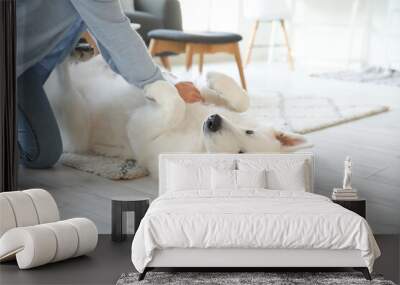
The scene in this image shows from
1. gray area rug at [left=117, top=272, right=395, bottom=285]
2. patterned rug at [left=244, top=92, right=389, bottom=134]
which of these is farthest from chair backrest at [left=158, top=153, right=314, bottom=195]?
gray area rug at [left=117, top=272, right=395, bottom=285]

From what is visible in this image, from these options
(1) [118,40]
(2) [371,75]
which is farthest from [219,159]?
(2) [371,75]

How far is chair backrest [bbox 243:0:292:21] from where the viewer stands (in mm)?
5086

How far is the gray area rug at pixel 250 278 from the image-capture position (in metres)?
4.04

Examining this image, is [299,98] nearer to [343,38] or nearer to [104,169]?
[343,38]

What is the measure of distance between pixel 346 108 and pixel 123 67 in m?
1.50

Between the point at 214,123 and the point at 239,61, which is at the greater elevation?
the point at 239,61

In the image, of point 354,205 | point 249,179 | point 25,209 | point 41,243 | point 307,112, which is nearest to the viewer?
point 41,243

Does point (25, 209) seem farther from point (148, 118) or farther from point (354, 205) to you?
point (354, 205)

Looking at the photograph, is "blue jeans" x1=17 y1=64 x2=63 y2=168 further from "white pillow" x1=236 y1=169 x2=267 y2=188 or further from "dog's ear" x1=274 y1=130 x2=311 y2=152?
"dog's ear" x1=274 y1=130 x2=311 y2=152

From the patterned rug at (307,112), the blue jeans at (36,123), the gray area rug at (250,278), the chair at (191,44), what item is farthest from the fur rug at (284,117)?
the gray area rug at (250,278)

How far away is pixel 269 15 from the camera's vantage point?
5.12 meters

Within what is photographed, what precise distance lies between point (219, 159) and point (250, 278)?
988 mm

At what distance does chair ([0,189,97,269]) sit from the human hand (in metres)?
1.09

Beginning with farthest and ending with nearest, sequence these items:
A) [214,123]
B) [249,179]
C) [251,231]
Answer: [214,123], [249,179], [251,231]
